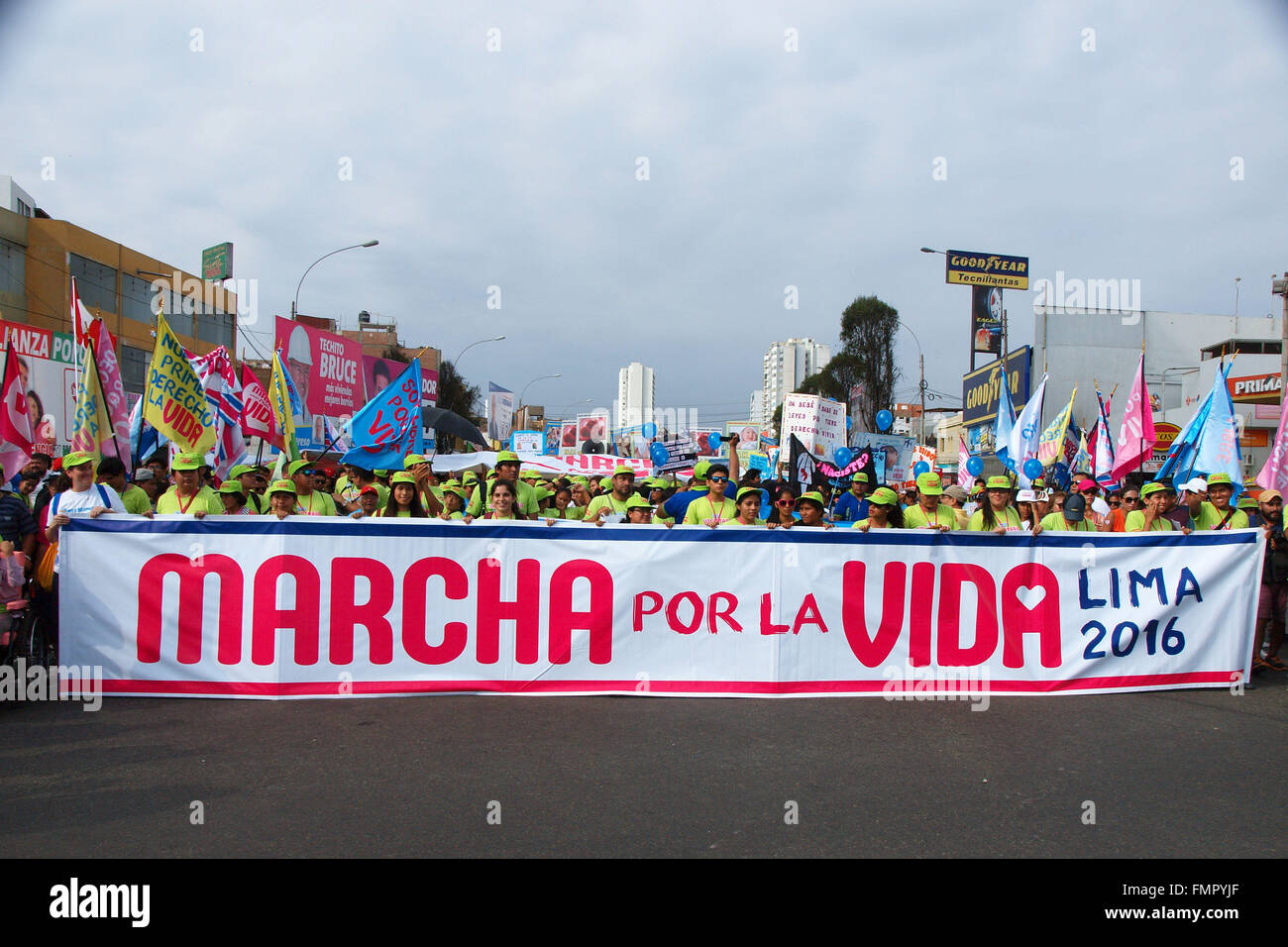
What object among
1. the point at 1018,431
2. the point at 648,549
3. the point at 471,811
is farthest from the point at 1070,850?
the point at 1018,431

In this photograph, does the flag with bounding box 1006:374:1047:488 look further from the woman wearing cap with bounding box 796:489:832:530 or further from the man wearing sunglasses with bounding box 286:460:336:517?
the man wearing sunglasses with bounding box 286:460:336:517

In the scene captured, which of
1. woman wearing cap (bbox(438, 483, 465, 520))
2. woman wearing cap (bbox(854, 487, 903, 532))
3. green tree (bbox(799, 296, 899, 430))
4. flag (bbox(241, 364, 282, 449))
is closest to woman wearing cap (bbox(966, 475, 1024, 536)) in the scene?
woman wearing cap (bbox(854, 487, 903, 532))

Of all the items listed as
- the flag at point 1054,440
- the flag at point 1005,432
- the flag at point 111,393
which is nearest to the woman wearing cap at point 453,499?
the flag at point 111,393

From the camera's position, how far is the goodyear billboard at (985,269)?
1781 inches

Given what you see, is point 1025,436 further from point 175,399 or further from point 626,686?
point 175,399

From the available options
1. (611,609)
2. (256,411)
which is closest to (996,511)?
(611,609)

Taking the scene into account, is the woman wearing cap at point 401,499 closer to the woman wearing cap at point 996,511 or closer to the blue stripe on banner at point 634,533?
the blue stripe on banner at point 634,533

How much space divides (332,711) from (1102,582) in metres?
5.54

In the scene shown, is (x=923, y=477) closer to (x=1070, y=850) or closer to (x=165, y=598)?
(x=1070, y=850)

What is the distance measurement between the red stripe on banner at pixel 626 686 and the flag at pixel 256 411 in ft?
18.9

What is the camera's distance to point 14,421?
9.98 meters

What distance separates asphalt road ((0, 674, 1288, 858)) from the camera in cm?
381

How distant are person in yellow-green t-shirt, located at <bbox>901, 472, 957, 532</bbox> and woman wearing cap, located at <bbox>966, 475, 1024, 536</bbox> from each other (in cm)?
21
